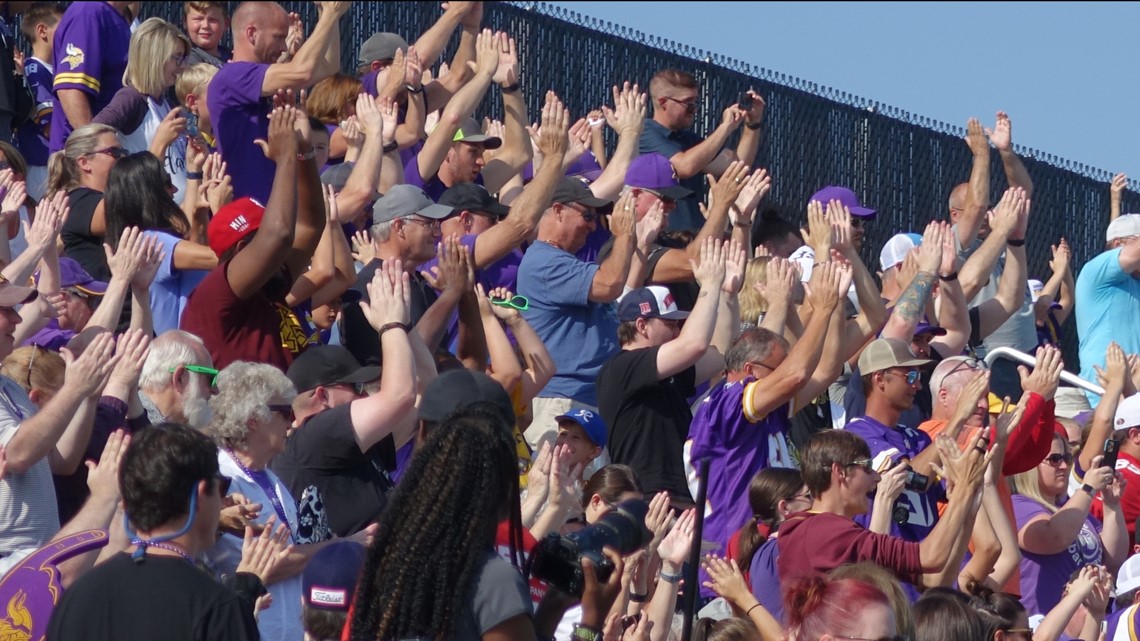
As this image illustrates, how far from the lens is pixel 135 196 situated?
7.48m

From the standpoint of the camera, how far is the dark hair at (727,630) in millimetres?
5855

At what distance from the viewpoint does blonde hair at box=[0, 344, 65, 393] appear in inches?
243

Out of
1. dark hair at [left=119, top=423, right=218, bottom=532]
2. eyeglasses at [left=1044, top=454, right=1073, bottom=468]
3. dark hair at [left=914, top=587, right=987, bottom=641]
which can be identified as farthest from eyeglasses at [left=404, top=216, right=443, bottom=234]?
dark hair at [left=119, top=423, right=218, bottom=532]

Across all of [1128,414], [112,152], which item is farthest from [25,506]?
[1128,414]

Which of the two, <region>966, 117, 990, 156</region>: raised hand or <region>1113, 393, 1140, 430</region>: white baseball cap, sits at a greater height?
<region>966, 117, 990, 156</region>: raised hand

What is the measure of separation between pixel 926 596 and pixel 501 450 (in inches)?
77.3

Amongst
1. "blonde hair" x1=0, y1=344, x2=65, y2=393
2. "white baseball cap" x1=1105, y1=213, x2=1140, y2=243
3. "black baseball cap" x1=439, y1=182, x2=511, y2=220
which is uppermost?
"white baseball cap" x1=1105, y1=213, x2=1140, y2=243

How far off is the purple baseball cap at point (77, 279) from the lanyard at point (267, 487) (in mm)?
2016

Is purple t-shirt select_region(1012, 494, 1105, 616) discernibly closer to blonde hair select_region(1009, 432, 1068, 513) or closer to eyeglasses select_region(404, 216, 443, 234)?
blonde hair select_region(1009, 432, 1068, 513)

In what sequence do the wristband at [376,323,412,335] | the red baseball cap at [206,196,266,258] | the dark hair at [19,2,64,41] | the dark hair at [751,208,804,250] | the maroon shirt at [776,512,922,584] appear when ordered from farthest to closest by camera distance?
the dark hair at [751,208,804,250]
the dark hair at [19,2,64,41]
the red baseball cap at [206,196,266,258]
the maroon shirt at [776,512,922,584]
the wristband at [376,323,412,335]

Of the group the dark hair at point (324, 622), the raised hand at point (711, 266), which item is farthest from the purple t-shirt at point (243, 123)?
the dark hair at point (324, 622)

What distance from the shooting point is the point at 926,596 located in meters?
5.65

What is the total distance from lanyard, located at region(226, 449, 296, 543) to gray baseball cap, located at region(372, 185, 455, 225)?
2.43 m

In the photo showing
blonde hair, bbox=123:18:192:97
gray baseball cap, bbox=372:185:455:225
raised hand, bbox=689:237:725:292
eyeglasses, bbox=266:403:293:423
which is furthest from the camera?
blonde hair, bbox=123:18:192:97
